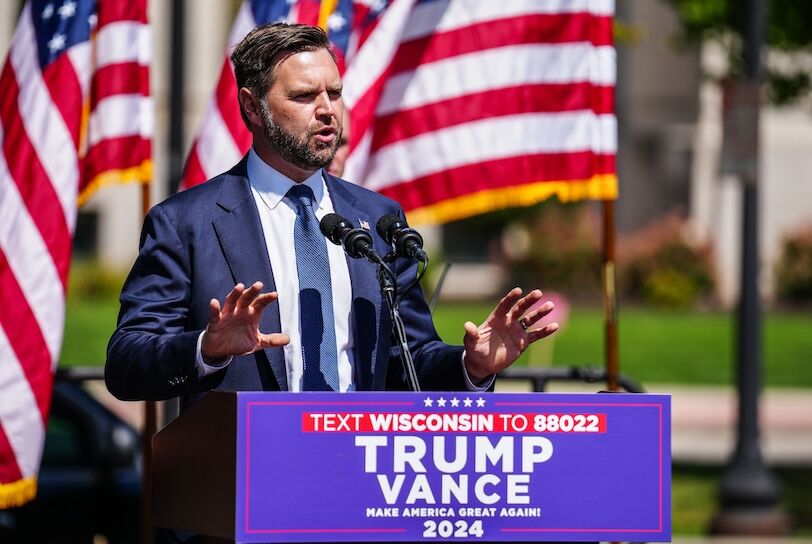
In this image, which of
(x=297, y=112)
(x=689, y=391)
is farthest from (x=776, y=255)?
(x=297, y=112)

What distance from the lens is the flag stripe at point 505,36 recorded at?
5828mm

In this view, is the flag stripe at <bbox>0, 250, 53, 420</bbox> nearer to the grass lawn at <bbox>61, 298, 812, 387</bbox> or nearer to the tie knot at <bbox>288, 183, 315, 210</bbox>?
the tie knot at <bbox>288, 183, 315, 210</bbox>

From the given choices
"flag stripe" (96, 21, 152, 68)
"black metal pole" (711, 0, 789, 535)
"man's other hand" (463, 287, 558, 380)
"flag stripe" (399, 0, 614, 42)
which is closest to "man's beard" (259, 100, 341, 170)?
"man's other hand" (463, 287, 558, 380)

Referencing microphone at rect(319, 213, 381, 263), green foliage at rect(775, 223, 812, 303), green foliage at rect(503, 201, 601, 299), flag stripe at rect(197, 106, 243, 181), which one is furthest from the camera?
green foliage at rect(503, 201, 601, 299)

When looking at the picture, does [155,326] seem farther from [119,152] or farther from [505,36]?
[505,36]

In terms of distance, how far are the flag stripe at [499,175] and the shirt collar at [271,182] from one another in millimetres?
2201

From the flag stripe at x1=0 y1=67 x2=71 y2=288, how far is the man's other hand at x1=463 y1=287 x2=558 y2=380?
2.41 m

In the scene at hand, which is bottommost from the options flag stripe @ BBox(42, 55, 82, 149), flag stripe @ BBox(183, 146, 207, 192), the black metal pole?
the black metal pole

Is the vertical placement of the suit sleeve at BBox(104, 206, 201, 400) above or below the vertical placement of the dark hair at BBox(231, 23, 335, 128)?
below

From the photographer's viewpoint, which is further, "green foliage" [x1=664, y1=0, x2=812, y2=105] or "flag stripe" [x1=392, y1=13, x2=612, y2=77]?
"green foliage" [x1=664, y1=0, x2=812, y2=105]

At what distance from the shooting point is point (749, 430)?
10570 millimetres

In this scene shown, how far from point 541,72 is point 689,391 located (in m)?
14.6

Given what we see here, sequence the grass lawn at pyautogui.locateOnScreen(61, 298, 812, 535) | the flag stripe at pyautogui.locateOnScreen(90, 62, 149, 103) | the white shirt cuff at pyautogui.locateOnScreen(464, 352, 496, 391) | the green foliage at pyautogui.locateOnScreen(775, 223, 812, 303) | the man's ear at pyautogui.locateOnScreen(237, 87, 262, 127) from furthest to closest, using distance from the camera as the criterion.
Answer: the green foliage at pyautogui.locateOnScreen(775, 223, 812, 303) < the grass lawn at pyautogui.locateOnScreen(61, 298, 812, 535) < the flag stripe at pyautogui.locateOnScreen(90, 62, 149, 103) < the man's ear at pyautogui.locateOnScreen(237, 87, 262, 127) < the white shirt cuff at pyautogui.locateOnScreen(464, 352, 496, 391)

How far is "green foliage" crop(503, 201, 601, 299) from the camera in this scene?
33438mm
